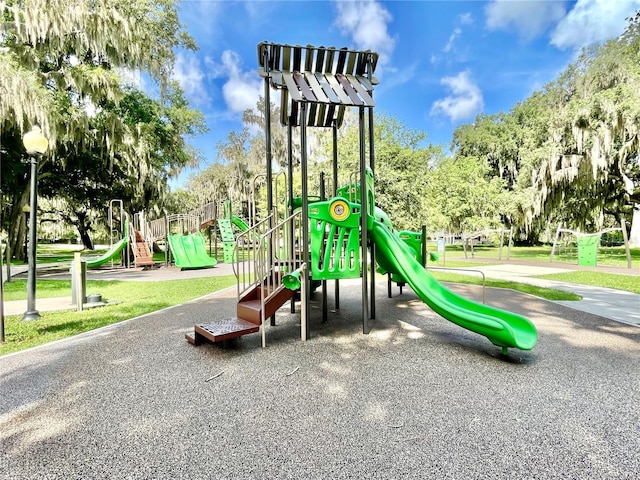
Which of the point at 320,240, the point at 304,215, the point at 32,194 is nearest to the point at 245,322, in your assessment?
the point at 320,240

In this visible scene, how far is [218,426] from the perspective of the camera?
7.86 ft

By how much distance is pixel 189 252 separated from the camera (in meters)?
15.2

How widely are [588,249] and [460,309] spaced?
12.0 metres

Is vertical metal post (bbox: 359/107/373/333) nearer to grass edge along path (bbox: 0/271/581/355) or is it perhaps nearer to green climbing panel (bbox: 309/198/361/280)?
green climbing panel (bbox: 309/198/361/280)

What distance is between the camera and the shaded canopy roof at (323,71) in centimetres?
439

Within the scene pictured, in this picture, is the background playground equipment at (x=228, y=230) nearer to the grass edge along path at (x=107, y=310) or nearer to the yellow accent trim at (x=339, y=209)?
the grass edge along path at (x=107, y=310)

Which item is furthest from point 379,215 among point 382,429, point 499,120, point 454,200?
point 499,120

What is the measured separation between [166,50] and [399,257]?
16.6 meters

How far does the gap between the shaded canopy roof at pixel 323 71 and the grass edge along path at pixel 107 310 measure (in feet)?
14.6

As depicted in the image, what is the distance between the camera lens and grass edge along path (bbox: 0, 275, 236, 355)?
4602mm

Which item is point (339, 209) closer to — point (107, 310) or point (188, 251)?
point (107, 310)

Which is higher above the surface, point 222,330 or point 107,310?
point 222,330

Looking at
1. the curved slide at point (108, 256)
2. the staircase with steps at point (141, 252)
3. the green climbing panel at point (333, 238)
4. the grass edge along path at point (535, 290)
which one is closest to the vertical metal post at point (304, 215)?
the green climbing panel at point (333, 238)

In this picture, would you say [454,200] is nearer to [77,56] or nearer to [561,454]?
[77,56]
